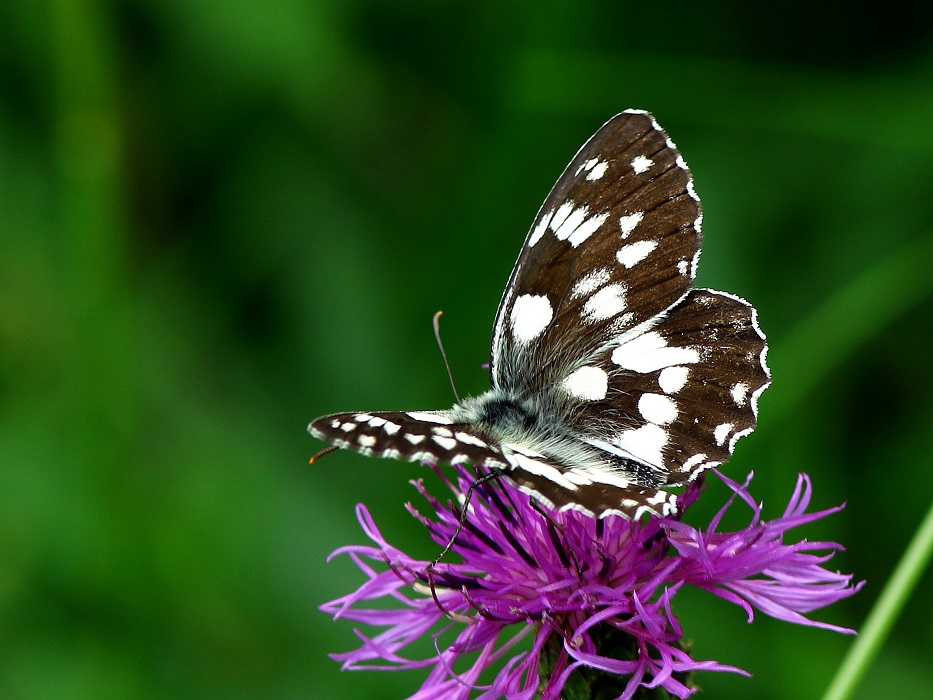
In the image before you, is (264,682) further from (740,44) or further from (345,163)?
(740,44)

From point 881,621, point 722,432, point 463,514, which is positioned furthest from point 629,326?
point 881,621

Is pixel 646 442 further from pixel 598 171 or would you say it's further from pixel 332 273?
pixel 332 273

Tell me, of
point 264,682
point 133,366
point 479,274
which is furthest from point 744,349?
point 133,366

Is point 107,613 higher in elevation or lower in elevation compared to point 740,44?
lower

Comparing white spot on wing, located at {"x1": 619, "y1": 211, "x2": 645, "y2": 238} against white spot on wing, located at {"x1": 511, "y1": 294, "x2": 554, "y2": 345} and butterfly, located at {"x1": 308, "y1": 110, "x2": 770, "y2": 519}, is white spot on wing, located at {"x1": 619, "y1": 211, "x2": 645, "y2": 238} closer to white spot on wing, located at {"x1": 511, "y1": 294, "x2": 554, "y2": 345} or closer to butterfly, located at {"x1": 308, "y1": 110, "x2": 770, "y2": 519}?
butterfly, located at {"x1": 308, "y1": 110, "x2": 770, "y2": 519}

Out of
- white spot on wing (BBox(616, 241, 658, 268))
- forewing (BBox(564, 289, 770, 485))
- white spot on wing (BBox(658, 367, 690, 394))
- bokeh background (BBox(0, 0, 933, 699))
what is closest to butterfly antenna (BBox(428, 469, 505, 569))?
forewing (BBox(564, 289, 770, 485))
